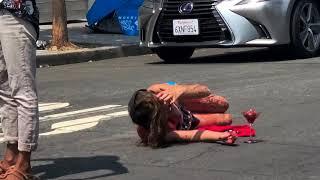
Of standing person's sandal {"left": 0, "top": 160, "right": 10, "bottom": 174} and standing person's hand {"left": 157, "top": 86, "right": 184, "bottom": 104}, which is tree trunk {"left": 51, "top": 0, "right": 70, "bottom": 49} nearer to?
standing person's hand {"left": 157, "top": 86, "right": 184, "bottom": 104}

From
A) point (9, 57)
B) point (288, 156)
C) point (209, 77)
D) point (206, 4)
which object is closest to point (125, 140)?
point (288, 156)

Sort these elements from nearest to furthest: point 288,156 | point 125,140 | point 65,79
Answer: point 288,156 < point 125,140 < point 65,79

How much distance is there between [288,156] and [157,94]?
100 cm

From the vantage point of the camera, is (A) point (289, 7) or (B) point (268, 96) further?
(A) point (289, 7)

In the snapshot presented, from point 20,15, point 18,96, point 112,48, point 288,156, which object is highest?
point 20,15

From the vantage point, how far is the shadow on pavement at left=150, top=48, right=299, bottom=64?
11789 millimetres

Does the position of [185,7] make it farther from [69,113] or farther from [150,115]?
[150,115]

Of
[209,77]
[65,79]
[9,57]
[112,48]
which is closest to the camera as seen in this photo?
[9,57]

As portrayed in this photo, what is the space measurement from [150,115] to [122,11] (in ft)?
37.5

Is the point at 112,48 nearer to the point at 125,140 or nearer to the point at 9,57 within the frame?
the point at 125,140

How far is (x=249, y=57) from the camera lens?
40.7 ft

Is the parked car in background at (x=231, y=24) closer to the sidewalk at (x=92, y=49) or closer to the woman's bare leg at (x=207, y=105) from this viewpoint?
the sidewalk at (x=92, y=49)

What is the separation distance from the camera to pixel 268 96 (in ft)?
25.9

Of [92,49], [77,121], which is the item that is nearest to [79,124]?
[77,121]
